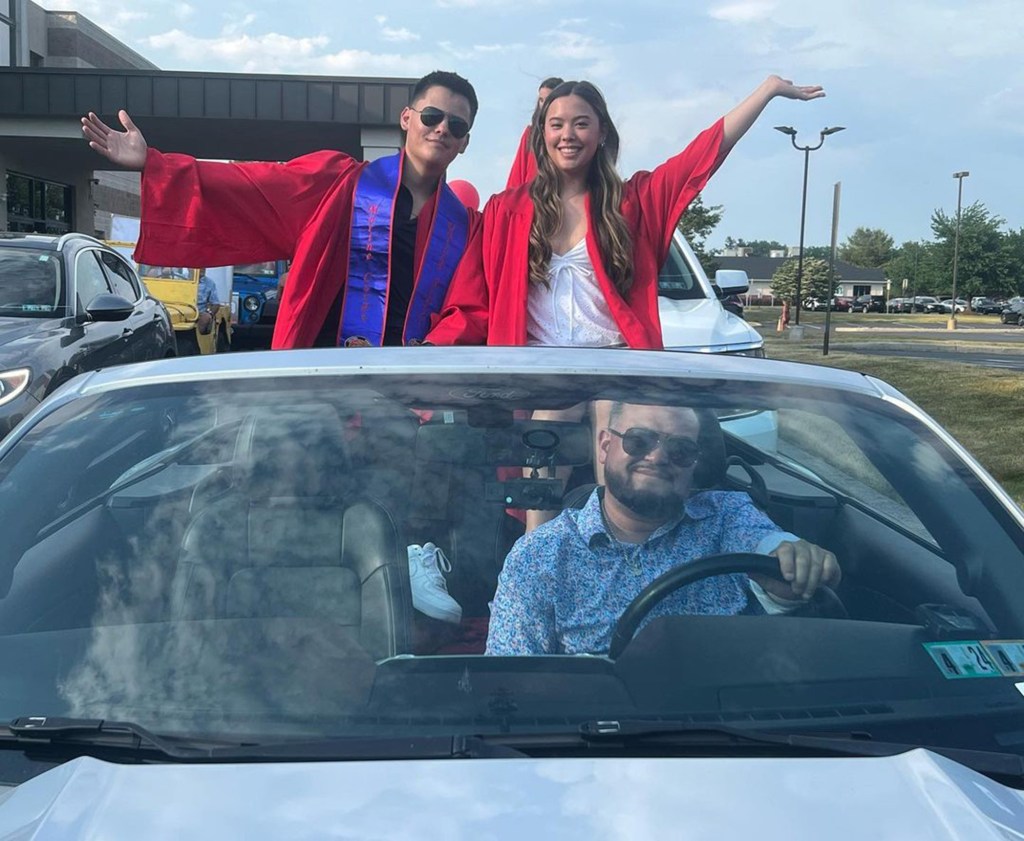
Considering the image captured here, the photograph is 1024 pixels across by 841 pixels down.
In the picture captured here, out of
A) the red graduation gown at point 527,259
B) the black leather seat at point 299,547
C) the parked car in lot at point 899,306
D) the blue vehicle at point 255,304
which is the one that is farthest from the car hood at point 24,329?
the parked car in lot at point 899,306

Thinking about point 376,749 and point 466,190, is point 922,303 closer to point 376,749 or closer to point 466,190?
point 466,190

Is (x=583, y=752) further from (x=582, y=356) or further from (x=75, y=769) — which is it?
(x=582, y=356)

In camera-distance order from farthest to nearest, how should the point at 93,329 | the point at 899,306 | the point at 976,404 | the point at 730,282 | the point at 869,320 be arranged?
the point at 899,306 < the point at 869,320 < the point at 976,404 < the point at 730,282 < the point at 93,329

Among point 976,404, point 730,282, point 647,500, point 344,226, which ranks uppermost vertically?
point 344,226

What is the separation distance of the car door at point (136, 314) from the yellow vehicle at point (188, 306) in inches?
198

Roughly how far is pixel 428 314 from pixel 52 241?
494 cm

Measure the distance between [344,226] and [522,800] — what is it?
292 cm

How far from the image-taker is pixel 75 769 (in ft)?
4.97

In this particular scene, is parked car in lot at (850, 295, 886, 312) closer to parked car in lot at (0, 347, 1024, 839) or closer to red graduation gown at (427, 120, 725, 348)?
red graduation gown at (427, 120, 725, 348)

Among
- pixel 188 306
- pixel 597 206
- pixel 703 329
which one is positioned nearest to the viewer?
pixel 597 206

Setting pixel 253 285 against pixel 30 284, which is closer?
pixel 30 284

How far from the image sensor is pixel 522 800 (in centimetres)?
142

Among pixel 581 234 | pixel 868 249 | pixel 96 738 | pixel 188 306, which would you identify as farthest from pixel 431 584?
pixel 868 249

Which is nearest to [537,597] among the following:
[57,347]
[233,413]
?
[233,413]
